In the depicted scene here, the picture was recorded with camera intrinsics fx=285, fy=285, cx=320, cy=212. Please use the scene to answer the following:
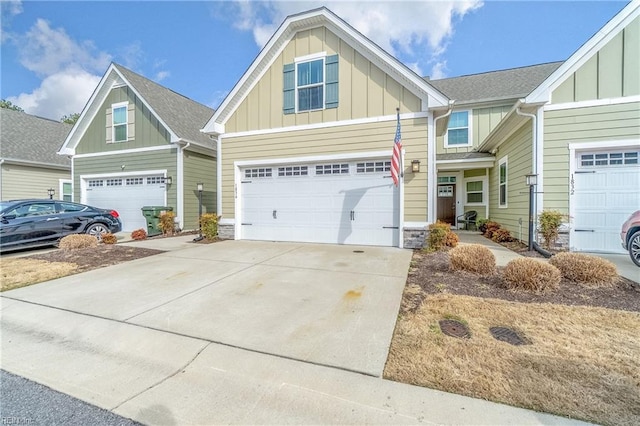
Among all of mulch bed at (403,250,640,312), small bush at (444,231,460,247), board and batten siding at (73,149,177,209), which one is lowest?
mulch bed at (403,250,640,312)

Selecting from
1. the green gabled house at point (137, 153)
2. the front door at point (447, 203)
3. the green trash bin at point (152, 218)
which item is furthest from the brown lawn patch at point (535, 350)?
the green gabled house at point (137, 153)

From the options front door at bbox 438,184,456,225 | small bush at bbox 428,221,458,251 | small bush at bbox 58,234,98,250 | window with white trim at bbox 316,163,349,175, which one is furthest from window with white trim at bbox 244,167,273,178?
front door at bbox 438,184,456,225

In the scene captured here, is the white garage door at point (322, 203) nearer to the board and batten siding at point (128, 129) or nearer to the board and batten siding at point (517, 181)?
the board and batten siding at point (517, 181)

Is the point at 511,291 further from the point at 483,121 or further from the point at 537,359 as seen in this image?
the point at 483,121

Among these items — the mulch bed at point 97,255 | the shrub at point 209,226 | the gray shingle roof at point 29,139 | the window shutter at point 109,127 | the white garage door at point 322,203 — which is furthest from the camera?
the gray shingle roof at point 29,139

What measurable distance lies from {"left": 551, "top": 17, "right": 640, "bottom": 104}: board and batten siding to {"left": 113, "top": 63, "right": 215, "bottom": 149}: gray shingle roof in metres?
12.1

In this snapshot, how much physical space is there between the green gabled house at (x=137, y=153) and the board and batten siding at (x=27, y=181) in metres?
2.69

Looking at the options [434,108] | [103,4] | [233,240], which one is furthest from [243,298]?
[103,4]

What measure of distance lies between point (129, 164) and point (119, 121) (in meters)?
1.97

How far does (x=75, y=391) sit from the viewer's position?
7.34 ft

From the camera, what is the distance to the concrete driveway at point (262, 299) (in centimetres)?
289

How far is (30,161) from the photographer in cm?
1362

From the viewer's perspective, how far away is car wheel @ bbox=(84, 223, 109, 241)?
29.7 feet

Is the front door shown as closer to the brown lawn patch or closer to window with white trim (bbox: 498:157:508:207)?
window with white trim (bbox: 498:157:508:207)
